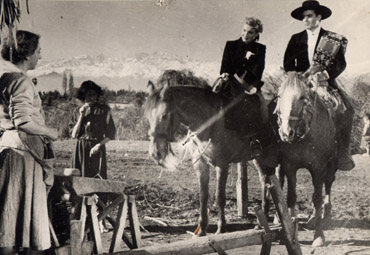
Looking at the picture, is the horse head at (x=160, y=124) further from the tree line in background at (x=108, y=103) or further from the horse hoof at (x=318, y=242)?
the horse hoof at (x=318, y=242)

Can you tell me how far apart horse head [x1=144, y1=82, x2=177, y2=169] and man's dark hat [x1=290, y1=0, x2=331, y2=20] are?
4.36ft

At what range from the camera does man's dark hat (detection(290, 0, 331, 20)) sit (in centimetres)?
418

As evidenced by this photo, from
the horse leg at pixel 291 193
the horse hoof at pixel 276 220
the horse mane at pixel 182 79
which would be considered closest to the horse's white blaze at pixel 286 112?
the horse leg at pixel 291 193

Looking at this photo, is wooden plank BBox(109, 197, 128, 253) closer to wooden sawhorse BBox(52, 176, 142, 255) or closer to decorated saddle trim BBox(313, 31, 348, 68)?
wooden sawhorse BBox(52, 176, 142, 255)

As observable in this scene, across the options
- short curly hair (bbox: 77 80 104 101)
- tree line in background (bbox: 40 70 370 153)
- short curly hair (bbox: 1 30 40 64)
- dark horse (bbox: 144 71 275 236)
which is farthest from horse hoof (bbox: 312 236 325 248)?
short curly hair (bbox: 1 30 40 64)

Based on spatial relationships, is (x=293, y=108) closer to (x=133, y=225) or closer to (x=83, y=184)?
(x=133, y=225)

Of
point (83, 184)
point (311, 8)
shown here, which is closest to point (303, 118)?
point (311, 8)

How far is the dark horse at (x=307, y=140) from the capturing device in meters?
3.76

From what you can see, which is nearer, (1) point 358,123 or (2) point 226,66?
(2) point 226,66

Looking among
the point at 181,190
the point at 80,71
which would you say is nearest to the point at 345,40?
the point at 181,190

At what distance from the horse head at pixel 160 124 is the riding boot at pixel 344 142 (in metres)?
1.41

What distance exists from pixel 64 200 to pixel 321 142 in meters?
2.07

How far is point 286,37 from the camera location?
4129mm

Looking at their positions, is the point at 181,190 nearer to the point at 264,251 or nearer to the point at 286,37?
the point at 264,251
